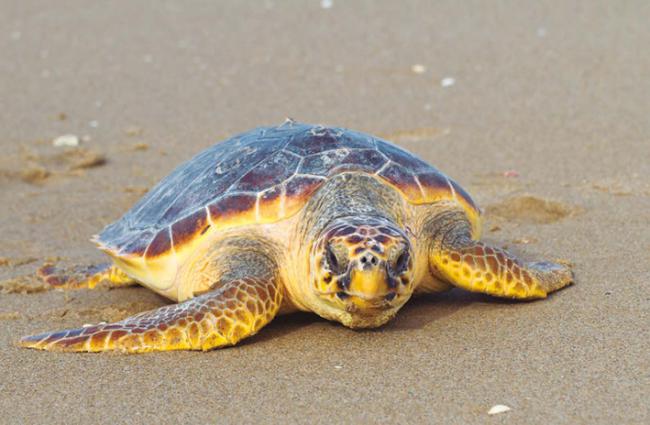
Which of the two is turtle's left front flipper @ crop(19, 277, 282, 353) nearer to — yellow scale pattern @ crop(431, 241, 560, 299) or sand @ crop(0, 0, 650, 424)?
sand @ crop(0, 0, 650, 424)

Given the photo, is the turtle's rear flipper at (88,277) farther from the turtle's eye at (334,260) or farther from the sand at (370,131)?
the turtle's eye at (334,260)

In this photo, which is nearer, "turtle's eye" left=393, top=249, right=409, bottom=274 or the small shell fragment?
the small shell fragment

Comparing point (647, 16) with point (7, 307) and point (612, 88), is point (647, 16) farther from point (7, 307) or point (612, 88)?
point (7, 307)

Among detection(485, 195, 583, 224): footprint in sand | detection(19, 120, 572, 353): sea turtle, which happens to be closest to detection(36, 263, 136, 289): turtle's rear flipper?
detection(19, 120, 572, 353): sea turtle

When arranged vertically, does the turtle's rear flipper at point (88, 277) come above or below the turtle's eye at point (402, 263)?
below

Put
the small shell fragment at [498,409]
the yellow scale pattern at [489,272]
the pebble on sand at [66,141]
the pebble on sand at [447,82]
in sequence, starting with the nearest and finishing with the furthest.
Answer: the small shell fragment at [498,409] → the yellow scale pattern at [489,272] → the pebble on sand at [66,141] → the pebble on sand at [447,82]

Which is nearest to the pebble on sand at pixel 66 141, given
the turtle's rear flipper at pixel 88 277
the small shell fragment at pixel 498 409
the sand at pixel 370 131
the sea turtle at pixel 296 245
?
the sand at pixel 370 131
